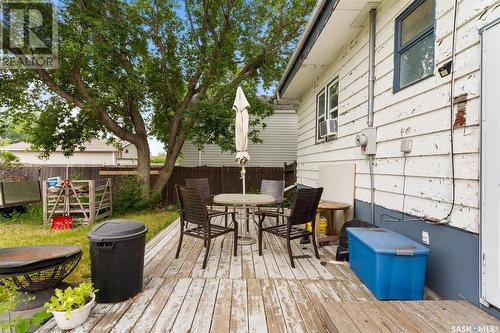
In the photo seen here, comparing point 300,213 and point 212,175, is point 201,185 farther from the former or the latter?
point 212,175

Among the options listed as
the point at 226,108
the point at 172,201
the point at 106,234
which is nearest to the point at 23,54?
the point at 226,108

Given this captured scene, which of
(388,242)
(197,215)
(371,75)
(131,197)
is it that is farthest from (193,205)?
(131,197)

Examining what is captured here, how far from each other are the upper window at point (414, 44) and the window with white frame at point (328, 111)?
6.47 feet

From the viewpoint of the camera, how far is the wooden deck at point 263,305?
1.94 m

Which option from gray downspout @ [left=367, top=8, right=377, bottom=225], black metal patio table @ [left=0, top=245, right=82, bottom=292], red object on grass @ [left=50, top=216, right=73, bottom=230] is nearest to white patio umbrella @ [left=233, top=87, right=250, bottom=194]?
gray downspout @ [left=367, top=8, right=377, bottom=225]

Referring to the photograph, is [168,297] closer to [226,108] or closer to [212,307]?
[212,307]

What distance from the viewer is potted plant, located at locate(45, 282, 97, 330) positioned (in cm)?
207

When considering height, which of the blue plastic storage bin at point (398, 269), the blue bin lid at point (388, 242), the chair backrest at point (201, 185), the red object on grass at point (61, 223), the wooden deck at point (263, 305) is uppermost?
the chair backrest at point (201, 185)

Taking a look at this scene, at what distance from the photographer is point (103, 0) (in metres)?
7.46

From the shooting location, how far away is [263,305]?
2.44 m

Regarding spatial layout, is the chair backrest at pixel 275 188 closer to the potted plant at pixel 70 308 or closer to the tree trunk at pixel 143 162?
the potted plant at pixel 70 308

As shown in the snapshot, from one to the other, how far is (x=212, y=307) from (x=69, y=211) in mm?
5756

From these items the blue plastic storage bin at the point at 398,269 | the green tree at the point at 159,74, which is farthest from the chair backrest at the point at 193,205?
the green tree at the point at 159,74

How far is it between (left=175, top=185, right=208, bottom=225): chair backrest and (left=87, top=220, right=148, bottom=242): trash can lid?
2.86ft
